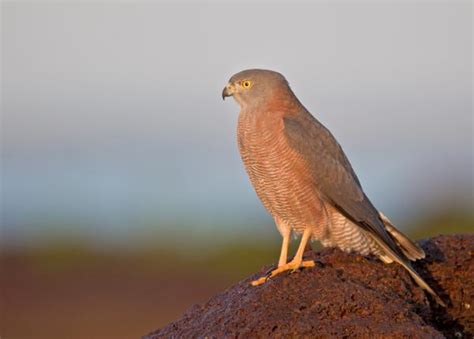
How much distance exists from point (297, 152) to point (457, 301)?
1.96 m

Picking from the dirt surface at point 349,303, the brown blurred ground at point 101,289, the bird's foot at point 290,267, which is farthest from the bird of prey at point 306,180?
the brown blurred ground at point 101,289

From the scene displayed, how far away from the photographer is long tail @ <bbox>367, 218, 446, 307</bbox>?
8.53m

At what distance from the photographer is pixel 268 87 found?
9773mm

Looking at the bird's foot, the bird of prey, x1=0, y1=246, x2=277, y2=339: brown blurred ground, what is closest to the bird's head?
the bird of prey

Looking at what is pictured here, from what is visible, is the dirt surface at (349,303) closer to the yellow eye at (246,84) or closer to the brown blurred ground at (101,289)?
the yellow eye at (246,84)

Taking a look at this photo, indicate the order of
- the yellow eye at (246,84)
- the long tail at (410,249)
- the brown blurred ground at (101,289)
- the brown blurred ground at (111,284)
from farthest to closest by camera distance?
the brown blurred ground at (111,284)
the brown blurred ground at (101,289)
the yellow eye at (246,84)
the long tail at (410,249)

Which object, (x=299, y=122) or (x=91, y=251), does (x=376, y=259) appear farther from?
(x=91, y=251)

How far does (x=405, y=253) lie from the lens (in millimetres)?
8789

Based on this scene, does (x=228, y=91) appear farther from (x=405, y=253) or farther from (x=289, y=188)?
(x=405, y=253)

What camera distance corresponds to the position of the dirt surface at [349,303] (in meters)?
7.26

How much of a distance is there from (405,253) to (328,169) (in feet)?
3.74

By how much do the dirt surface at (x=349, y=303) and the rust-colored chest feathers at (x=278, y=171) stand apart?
500 mm

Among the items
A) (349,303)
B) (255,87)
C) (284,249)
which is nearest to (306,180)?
(284,249)

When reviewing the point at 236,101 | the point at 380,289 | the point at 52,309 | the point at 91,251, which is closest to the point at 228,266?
the point at 91,251
